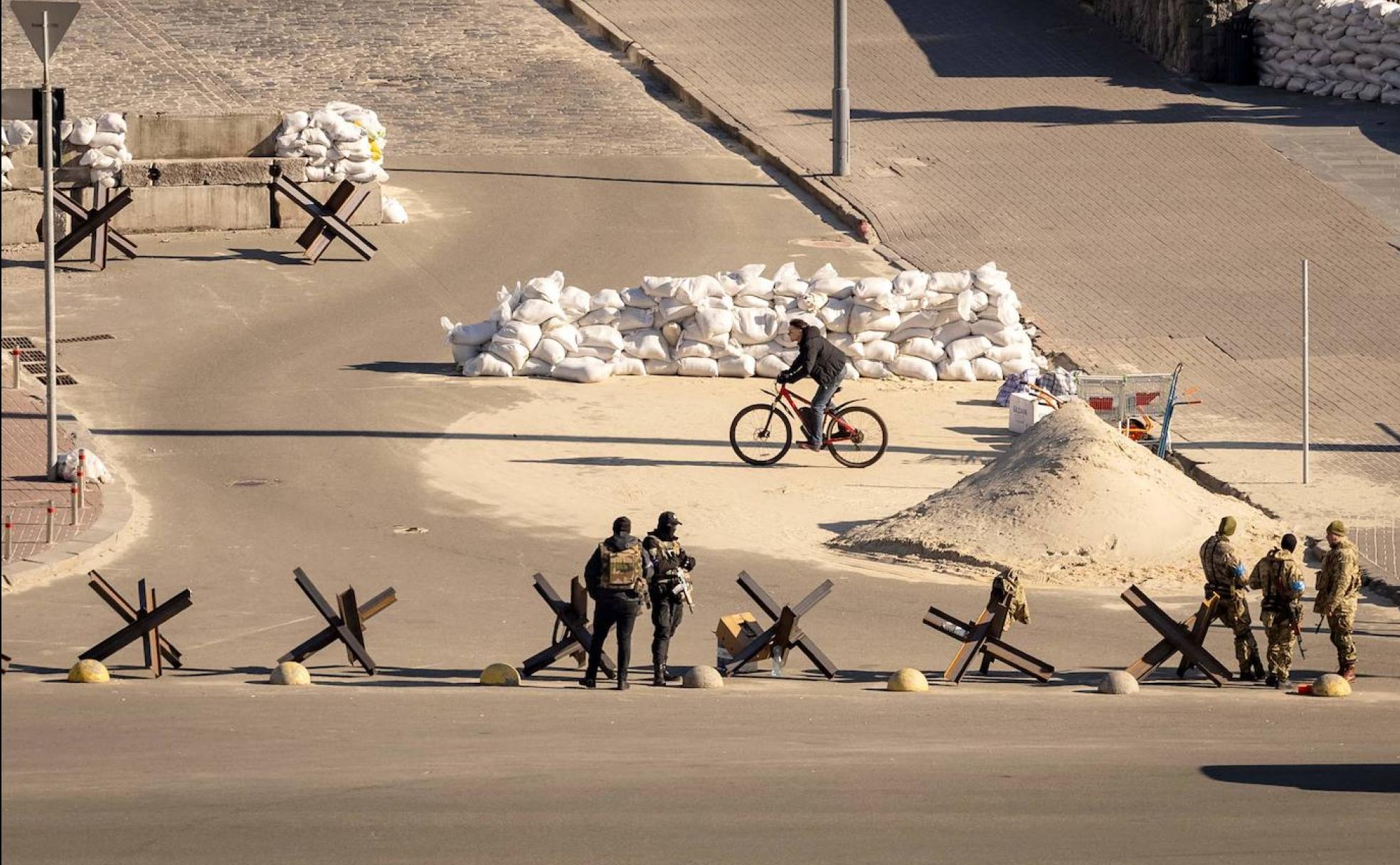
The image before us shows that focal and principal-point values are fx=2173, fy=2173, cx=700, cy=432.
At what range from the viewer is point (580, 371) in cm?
2266

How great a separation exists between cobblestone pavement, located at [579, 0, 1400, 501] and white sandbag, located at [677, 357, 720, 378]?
12.7 ft

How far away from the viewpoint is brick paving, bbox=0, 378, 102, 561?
55.2 ft

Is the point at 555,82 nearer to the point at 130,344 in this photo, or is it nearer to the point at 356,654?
the point at 130,344

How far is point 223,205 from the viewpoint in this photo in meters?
27.8

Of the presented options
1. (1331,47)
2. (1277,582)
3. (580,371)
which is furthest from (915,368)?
(1331,47)

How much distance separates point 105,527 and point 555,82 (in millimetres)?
19438

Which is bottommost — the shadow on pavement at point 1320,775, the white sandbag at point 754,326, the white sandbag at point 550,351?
the shadow on pavement at point 1320,775

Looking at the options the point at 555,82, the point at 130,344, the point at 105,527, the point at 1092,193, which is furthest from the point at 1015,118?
the point at 105,527

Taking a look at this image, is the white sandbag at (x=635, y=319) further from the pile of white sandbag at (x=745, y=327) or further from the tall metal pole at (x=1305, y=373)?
the tall metal pole at (x=1305, y=373)

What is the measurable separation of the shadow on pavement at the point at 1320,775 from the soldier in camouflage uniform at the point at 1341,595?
94.8 inches

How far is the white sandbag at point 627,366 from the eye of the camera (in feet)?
75.5

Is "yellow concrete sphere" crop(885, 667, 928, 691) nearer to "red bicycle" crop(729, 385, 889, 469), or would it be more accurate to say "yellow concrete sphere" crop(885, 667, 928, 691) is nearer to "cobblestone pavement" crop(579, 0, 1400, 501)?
"red bicycle" crop(729, 385, 889, 469)

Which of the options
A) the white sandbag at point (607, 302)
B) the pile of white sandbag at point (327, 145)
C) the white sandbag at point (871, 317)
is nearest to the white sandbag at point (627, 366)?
the white sandbag at point (607, 302)

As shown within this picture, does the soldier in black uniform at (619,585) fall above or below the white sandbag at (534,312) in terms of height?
below
